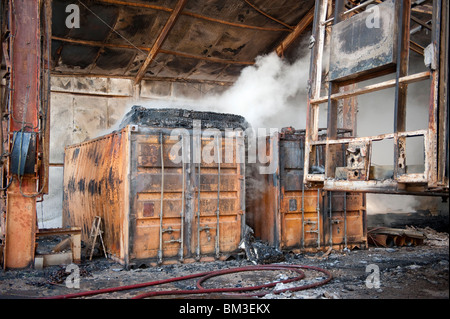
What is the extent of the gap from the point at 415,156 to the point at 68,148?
41.6 ft

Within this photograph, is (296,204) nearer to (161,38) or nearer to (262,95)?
(262,95)

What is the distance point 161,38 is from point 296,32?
13.2 feet

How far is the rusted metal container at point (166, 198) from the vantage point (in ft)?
21.7

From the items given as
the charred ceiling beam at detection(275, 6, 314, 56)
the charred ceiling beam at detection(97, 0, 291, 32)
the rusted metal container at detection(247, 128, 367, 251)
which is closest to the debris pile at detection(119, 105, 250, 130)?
the rusted metal container at detection(247, 128, 367, 251)

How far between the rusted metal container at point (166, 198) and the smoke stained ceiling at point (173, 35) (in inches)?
153

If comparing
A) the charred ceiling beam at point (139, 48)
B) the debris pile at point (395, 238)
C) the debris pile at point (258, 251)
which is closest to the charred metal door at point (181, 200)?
the debris pile at point (258, 251)

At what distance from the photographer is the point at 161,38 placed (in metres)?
10.9

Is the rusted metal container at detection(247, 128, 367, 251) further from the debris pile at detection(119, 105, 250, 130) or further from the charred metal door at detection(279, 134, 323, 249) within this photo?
the debris pile at detection(119, 105, 250, 130)

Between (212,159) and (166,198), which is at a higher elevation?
(212,159)

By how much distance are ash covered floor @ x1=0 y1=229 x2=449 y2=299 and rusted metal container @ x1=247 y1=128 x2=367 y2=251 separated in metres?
0.36

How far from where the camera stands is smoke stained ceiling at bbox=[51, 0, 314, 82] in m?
9.89

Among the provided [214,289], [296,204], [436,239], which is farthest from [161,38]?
[436,239]

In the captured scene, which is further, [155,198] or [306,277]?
[155,198]

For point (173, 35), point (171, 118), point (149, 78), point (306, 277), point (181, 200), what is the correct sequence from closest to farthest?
point (306, 277), point (181, 200), point (171, 118), point (173, 35), point (149, 78)
